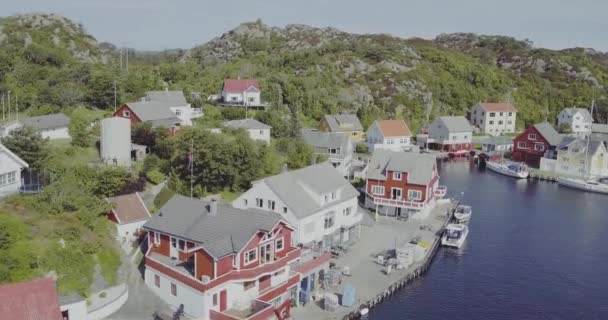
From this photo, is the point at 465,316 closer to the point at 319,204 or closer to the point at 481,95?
the point at 319,204

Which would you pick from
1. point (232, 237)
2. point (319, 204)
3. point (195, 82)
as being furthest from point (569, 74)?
point (232, 237)

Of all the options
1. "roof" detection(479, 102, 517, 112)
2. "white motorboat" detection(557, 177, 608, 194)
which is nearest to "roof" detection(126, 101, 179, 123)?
"white motorboat" detection(557, 177, 608, 194)

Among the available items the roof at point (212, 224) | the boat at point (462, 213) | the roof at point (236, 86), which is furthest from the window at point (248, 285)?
the roof at point (236, 86)

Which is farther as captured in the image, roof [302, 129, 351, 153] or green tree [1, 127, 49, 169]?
roof [302, 129, 351, 153]

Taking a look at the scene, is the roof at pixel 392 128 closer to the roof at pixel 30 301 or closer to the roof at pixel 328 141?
the roof at pixel 328 141

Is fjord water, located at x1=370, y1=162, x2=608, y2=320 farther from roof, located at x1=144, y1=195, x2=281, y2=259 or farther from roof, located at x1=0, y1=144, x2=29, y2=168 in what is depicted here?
roof, located at x1=0, y1=144, x2=29, y2=168

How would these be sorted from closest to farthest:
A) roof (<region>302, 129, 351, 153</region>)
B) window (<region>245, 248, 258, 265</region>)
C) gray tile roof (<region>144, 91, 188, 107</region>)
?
window (<region>245, 248, 258, 265</region>)
roof (<region>302, 129, 351, 153</region>)
gray tile roof (<region>144, 91, 188, 107</region>)
